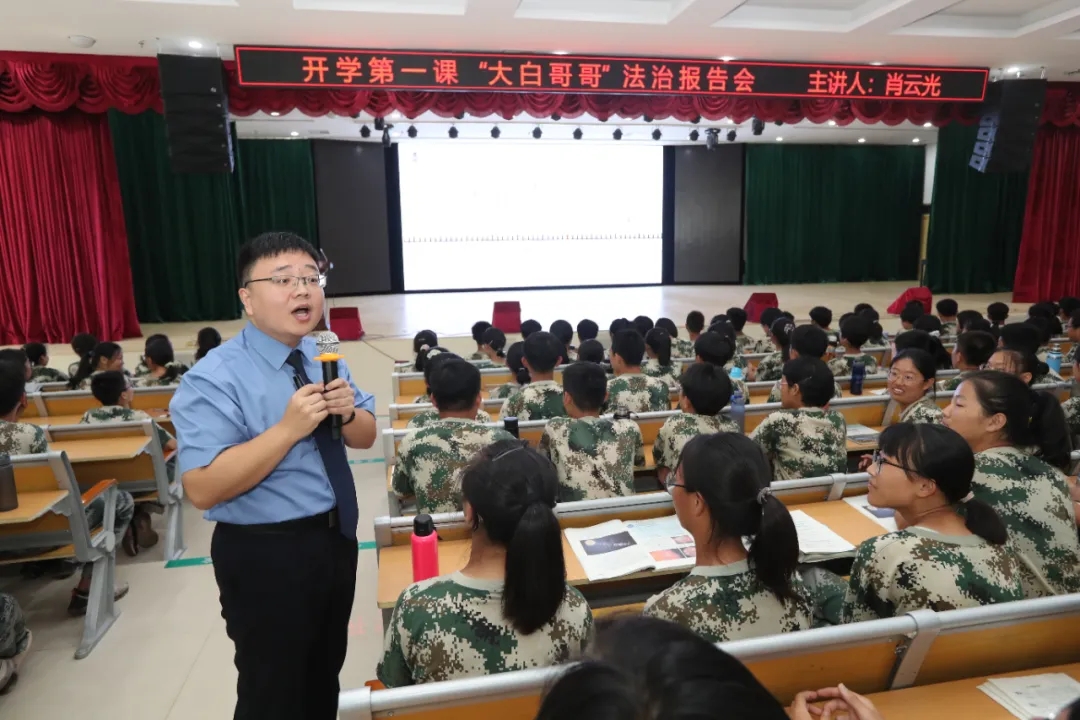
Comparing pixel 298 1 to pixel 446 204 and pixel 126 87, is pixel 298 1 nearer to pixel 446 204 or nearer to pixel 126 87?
pixel 126 87

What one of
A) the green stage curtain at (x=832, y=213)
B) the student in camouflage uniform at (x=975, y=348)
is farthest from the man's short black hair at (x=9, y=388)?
the green stage curtain at (x=832, y=213)

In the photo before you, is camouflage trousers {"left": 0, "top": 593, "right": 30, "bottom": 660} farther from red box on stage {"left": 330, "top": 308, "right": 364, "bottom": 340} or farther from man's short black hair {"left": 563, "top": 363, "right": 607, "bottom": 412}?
red box on stage {"left": 330, "top": 308, "right": 364, "bottom": 340}

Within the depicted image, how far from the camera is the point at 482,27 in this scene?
5480mm

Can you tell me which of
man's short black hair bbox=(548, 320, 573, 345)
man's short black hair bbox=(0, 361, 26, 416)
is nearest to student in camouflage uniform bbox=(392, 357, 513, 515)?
man's short black hair bbox=(0, 361, 26, 416)

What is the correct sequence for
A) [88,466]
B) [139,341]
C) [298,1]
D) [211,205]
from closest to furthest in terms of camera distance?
[88,466]
[298,1]
[139,341]
[211,205]

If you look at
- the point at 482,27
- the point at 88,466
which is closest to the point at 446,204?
the point at 482,27

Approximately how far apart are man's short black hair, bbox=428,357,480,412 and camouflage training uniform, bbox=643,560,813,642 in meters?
1.26

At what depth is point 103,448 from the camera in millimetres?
3246

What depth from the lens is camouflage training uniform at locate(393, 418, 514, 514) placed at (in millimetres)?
2352

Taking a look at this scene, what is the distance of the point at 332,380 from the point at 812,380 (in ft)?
6.69

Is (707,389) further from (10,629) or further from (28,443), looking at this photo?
(28,443)

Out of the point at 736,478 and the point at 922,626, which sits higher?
the point at 736,478

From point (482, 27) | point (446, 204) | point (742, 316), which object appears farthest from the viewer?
point (446, 204)

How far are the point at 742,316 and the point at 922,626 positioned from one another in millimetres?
4889
